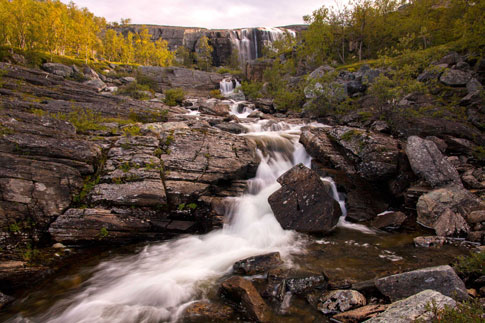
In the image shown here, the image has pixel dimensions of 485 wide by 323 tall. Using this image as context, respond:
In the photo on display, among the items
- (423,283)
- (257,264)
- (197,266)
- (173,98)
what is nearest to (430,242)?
(423,283)

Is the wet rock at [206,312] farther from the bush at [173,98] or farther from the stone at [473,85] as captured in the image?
the bush at [173,98]

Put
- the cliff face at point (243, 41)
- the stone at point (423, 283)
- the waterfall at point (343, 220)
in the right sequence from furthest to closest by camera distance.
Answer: the cliff face at point (243, 41), the waterfall at point (343, 220), the stone at point (423, 283)

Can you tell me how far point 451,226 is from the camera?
29.6 ft

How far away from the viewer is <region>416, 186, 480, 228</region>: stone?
9633mm

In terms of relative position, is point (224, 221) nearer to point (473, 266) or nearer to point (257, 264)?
point (257, 264)

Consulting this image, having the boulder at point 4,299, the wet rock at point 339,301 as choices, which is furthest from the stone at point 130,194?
the wet rock at point 339,301

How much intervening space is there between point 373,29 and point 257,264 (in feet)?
163

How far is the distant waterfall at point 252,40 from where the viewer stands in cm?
8070

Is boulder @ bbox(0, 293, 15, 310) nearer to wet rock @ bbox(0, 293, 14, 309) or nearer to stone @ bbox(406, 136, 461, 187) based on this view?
wet rock @ bbox(0, 293, 14, 309)

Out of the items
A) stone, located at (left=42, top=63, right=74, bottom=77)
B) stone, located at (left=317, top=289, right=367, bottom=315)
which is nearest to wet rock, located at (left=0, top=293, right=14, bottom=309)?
stone, located at (left=317, top=289, right=367, bottom=315)

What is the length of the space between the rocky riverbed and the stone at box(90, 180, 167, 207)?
0.19 feet

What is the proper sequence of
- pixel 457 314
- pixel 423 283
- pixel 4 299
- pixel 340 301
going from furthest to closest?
pixel 4 299 < pixel 340 301 < pixel 423 283 < pixel 457 314

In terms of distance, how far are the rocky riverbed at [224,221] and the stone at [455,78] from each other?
5.93 meters

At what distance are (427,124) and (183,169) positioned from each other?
52.7ft
